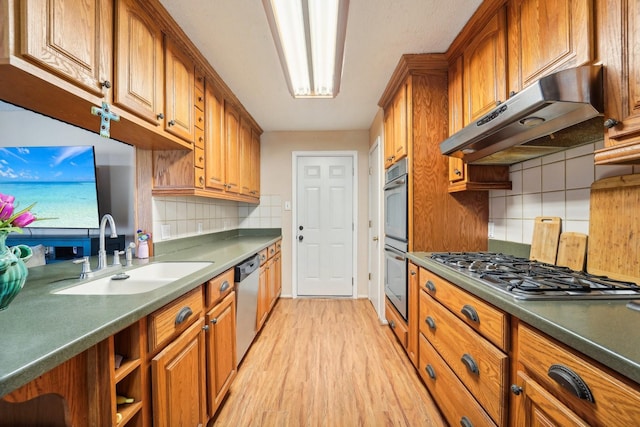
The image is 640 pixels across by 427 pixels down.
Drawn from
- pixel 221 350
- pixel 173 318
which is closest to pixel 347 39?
pixel 173 318

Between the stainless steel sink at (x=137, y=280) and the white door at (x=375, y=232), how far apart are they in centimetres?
190

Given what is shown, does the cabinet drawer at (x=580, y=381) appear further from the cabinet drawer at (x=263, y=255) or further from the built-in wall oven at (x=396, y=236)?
the cabinet drawer at (x=263, y=255)

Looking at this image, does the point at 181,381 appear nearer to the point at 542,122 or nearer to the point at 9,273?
the point at 9,273

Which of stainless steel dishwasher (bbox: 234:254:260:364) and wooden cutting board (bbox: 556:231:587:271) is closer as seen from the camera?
wooden cutting board (bbox: 556:231:587:271)

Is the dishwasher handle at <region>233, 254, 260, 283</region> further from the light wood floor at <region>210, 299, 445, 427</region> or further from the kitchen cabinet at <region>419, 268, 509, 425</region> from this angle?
the kitchen cabinet at <region>419, 268, 509, 425</region>

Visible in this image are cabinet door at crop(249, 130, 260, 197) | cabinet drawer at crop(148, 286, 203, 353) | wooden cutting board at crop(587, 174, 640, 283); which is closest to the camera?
cabinet drawer at crop(148, 286, 203, 353)

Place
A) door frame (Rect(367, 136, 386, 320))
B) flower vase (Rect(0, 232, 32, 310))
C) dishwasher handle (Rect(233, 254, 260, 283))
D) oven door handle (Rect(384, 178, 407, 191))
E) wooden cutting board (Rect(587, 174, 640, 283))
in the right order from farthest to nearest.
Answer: door frame (Rect(367, 136, 386, 320)), oven door handle (Rect(384, 178, 407, 191)), dishwasher handle (Rect(233, 254, 260, 283)), wooden cutting board (Rect(587, 174, 640, 283)), flower vase (Rect(0, 232, 32, 310))

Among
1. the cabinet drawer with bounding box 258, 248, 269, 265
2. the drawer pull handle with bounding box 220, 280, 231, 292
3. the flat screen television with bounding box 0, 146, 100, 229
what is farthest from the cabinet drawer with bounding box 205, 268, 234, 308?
the flat screen television with bounding box 0, 146, 100, 229

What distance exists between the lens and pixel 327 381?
184 centimetres

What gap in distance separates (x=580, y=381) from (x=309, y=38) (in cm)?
190

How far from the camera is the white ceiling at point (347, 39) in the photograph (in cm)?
148

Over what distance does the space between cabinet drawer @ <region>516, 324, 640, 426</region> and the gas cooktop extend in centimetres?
16

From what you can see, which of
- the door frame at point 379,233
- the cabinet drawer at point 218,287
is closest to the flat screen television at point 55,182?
the cabinet drawer at point 218,287

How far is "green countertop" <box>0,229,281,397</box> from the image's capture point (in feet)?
1.82
